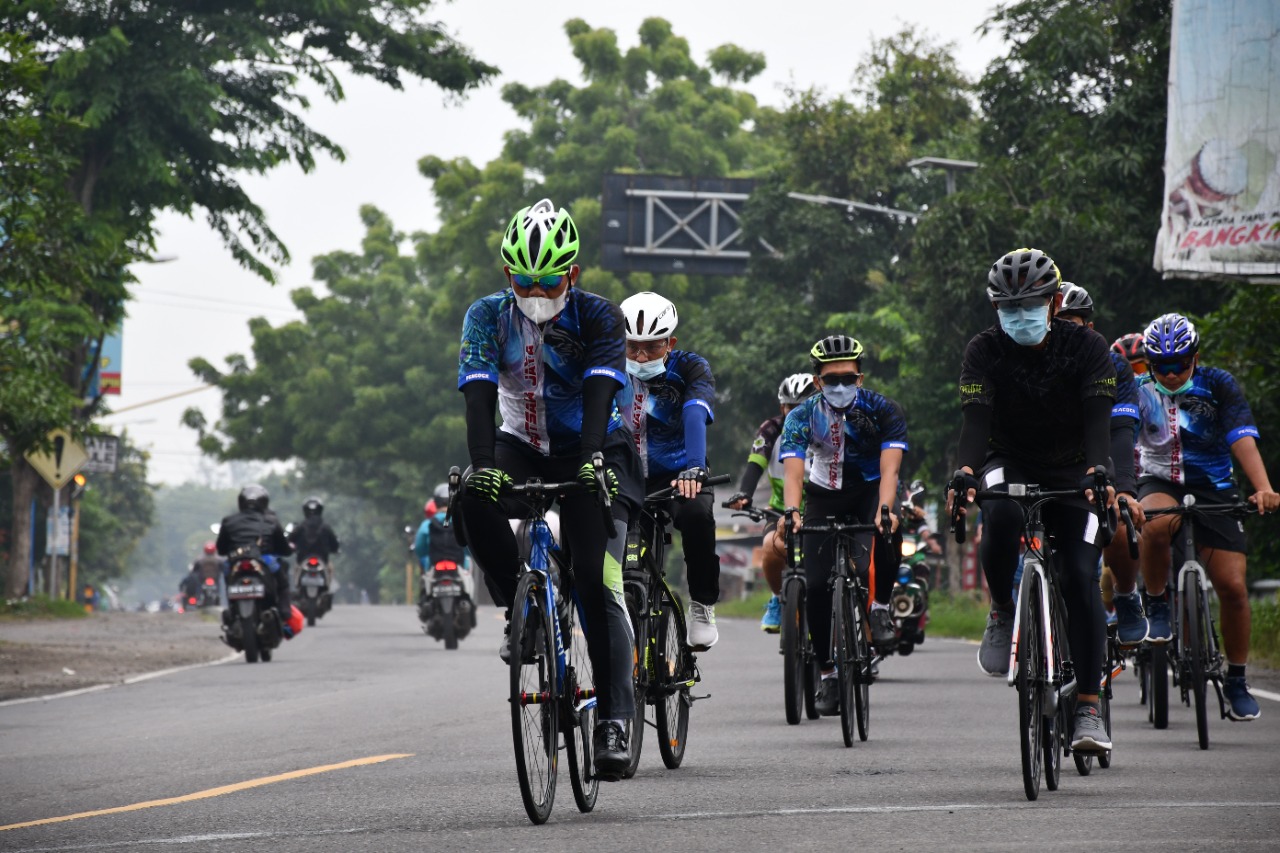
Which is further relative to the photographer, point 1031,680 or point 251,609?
point 251,609

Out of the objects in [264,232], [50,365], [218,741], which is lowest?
[218,741]

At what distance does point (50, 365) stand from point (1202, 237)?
46.7 ft

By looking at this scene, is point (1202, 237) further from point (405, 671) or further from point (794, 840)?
point (794, 840)

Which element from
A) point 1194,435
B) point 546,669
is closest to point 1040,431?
point 546,669

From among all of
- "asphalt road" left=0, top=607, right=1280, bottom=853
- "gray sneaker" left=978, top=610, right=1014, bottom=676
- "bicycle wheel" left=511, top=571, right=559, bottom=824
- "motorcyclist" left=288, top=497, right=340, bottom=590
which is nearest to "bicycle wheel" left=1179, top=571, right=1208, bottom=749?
"asphalt road" left=0, top=607, right=1280, bottom=853

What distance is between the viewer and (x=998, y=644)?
27.6ft

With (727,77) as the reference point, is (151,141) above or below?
below

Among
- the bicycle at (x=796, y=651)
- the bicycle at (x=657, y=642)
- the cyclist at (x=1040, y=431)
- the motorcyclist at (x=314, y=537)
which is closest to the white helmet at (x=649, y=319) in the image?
the bicycle at (x=657, y=642)

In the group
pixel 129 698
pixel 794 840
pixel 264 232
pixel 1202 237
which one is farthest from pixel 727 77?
pixel 794 840

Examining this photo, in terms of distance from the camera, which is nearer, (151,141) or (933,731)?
(933,731)

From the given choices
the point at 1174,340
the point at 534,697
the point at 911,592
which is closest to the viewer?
the point at 534,697

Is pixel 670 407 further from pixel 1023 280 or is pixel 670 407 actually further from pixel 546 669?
pixel 546 669

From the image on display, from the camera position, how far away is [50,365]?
91.6ft

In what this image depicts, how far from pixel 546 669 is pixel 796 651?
4.20 metres
